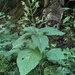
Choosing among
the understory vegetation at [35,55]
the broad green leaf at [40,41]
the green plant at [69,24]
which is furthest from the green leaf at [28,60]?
the green plant at [69,24]

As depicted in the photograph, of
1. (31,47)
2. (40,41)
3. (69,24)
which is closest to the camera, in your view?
(40,41)

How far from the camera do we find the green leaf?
1.62m

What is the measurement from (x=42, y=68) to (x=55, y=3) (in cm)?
205

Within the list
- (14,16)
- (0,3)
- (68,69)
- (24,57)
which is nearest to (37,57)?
(24,57)

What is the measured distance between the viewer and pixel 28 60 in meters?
1.67

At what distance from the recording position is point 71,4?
396 cm

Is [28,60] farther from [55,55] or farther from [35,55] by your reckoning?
Result: [55,55]

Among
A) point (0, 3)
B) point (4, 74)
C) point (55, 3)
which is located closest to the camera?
point (4, 74)

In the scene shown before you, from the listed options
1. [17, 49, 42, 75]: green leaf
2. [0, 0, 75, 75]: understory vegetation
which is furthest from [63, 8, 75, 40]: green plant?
[17, 49, 42, 75]: green leaf

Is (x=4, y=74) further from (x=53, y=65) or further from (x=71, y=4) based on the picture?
(x=71, y=4)

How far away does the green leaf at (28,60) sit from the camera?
1.62m

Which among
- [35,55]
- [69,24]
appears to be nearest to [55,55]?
[35,55]

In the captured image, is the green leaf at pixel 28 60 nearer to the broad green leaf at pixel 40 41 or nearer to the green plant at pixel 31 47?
the green plant at pixel 31 47

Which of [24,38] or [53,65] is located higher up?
[24,38]
